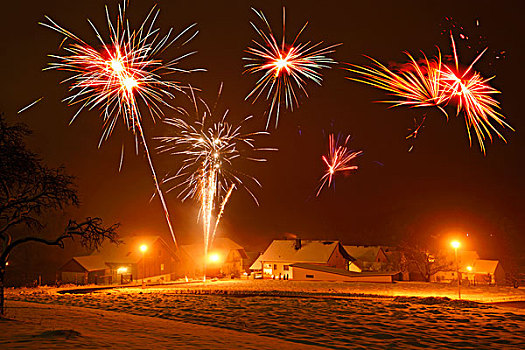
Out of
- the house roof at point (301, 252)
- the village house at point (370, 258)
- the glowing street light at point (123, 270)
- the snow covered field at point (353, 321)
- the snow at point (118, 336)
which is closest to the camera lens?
the snow at point (118, 336)

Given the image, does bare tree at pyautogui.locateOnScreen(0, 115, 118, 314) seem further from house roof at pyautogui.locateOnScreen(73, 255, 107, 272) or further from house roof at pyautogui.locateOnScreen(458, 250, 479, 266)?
house roof at pyautogui.locateOnScreen(458, 250, 479, 266)

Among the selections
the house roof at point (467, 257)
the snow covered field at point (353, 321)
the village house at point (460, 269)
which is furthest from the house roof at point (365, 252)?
the snow covered field at point (353, 321)

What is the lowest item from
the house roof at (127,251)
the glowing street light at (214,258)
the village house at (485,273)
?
the village house at (485,273)

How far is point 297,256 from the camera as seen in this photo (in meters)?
67.9

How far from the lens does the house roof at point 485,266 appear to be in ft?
269

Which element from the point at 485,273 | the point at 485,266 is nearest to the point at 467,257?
the point at 485,266

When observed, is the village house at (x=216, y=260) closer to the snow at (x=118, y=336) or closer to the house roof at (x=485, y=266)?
the house roof at (x=485, y=266)

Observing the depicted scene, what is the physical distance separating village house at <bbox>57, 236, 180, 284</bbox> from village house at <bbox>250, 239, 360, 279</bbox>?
47.2 feet

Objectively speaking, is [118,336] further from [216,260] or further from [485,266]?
[485,266]

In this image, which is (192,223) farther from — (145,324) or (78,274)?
(145,324)

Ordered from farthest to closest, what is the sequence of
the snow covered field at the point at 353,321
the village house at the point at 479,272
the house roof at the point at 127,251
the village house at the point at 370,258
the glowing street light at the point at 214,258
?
1. the village house at the point at 479,272
2. the village house at the point at 370,258
3. the glowing street light at the point at 214,258
4. the house roof at the point at 127,251
5. the snow covered field at the point at 353,321

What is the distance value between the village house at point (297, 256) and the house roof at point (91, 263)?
2144cm

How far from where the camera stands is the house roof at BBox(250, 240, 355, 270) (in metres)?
66.8

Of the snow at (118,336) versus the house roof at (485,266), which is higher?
the snow at (118,336)
